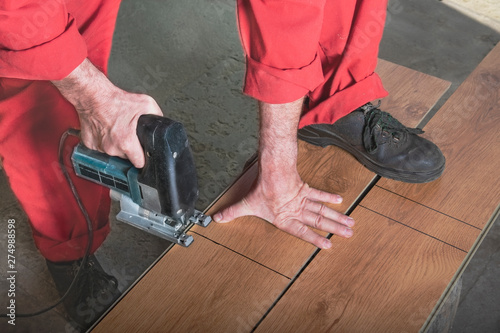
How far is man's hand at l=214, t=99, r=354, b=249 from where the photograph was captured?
1562 mm

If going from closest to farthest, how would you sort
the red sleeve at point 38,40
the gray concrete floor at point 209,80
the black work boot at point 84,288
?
1. the red sleeve at point 38,40
2. the black work boot at point 84,288
3. the gray concrete floor at point 209,80

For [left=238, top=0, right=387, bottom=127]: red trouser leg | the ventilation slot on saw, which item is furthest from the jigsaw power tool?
[left=238, top=0, right=387, bottom=127]: red trouser leg

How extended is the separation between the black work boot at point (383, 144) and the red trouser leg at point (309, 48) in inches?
1.7

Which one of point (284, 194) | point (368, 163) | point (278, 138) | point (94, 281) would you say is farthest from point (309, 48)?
point (94, 281)

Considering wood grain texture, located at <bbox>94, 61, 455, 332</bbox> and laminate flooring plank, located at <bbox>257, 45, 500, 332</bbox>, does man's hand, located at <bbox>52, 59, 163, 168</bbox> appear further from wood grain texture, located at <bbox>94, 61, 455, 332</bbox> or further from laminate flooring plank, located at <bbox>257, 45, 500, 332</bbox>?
laminate flooring plank, located at <bbox>257, 45, 500, 332</bbox>

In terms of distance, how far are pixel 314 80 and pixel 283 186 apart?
1.04 ft

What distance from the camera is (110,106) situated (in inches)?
52.7

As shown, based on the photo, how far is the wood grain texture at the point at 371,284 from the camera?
4.55 ft

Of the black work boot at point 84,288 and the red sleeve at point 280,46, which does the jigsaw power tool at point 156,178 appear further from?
the black work boot at point 84,288

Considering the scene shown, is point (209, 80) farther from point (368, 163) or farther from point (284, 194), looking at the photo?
point (284, 194)

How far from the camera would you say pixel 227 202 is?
1.73 meters

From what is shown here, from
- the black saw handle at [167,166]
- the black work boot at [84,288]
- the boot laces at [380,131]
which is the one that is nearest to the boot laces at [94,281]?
the black work boot at [84,288]

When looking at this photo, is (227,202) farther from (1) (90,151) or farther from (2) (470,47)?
(2) (470,47)

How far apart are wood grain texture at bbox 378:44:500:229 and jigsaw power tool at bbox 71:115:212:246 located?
715 mm
